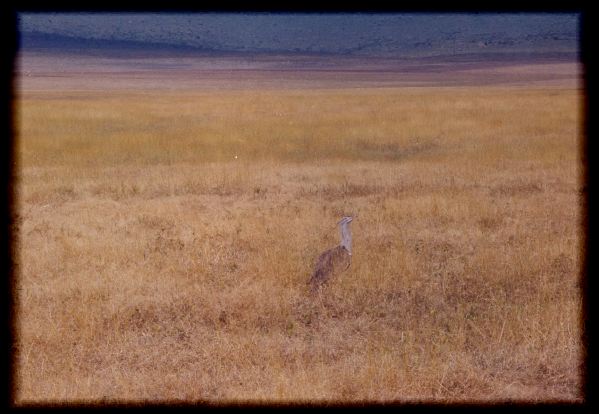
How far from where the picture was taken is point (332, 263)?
6812 mm

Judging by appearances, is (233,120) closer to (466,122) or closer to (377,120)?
(377,120)


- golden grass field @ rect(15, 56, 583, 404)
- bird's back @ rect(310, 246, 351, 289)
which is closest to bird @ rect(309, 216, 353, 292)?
bird's back @ rect(310, 246, 351, 289)

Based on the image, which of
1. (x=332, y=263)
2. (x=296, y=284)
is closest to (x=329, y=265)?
(x=332, y=263)

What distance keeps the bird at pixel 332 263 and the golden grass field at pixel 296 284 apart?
0.12 meters

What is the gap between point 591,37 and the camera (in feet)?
20.5

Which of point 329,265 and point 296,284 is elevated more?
point 329,265

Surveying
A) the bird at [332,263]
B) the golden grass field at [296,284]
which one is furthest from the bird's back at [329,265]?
the golden grass field at [296,284]

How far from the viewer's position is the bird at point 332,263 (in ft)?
22.1

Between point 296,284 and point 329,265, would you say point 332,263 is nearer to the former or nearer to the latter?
point 329,265

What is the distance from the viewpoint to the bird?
674 centimetres

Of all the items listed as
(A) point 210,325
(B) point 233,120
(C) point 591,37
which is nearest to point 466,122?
(B) point 233,120

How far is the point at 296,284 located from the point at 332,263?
46 centimetres

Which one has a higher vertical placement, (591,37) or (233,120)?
(591,37)
